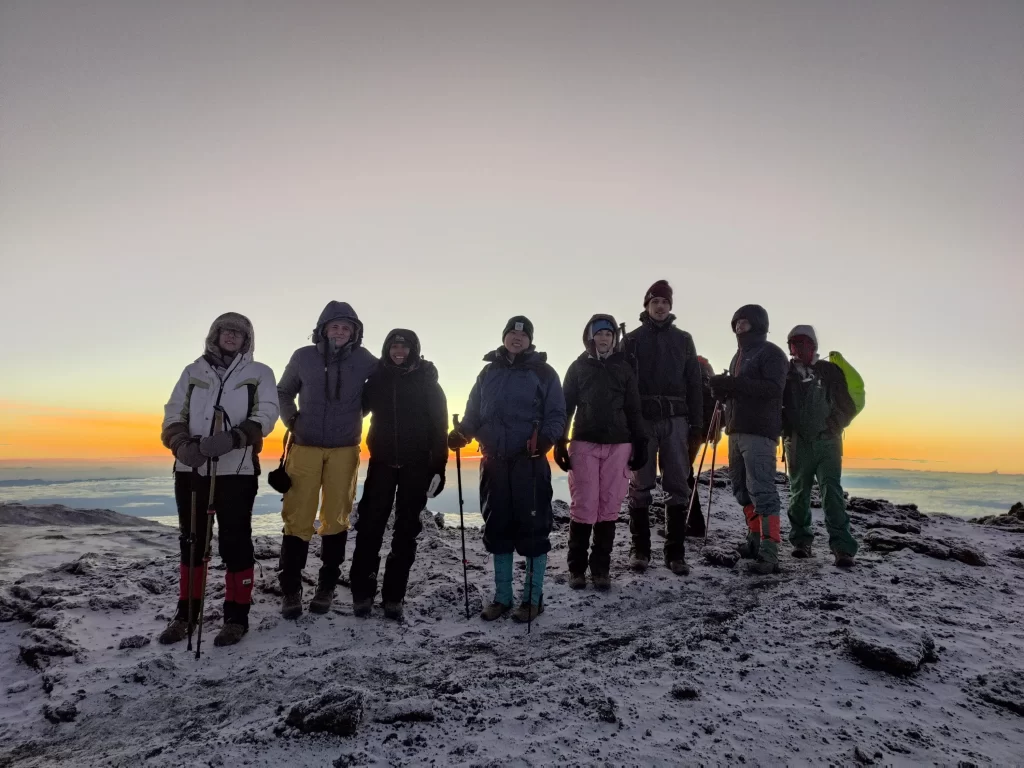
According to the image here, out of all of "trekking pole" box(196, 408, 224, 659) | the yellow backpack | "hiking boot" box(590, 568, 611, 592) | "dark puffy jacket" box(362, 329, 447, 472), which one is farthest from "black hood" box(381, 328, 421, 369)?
the yellow backpack

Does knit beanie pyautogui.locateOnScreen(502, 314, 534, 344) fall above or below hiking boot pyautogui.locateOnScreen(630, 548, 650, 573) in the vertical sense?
above

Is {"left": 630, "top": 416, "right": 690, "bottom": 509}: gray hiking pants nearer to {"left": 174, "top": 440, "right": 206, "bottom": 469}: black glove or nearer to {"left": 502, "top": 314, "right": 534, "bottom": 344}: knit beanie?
{"left": 502, "top": 314, "right": 534, "bottom": 344}: knit beanie

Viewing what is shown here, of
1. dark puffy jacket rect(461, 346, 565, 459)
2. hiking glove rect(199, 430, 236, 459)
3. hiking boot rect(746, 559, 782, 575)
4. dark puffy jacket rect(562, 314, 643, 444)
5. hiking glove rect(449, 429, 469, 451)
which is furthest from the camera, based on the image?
hiking boot rect(746, 559, 782, 575)

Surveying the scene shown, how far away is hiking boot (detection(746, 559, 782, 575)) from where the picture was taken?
604 centimetres

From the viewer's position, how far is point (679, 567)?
6.20m

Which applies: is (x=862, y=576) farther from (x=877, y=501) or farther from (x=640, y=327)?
(x=877, y=501)

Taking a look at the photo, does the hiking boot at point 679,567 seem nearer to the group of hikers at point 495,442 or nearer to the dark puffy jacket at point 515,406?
the group of hikers at point 495,442

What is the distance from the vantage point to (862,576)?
5.80 m

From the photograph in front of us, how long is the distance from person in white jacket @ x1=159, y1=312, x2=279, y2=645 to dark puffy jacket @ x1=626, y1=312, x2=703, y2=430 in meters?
4.13

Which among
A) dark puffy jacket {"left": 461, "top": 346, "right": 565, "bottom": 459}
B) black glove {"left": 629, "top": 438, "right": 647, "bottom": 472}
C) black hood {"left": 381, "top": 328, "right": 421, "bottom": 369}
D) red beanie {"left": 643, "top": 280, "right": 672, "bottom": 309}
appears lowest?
black glove {"left": 629, "top": 438, "right": 647, "bottom": 472}

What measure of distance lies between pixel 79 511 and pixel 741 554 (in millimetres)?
15567

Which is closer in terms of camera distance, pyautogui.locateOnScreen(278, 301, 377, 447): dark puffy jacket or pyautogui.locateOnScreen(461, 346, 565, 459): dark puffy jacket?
pyautogui.locateOnScreen(278, 301, 377, 447): dark puffy jacket

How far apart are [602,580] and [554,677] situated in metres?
2.21

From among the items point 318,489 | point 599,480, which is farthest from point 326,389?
point 599,480
